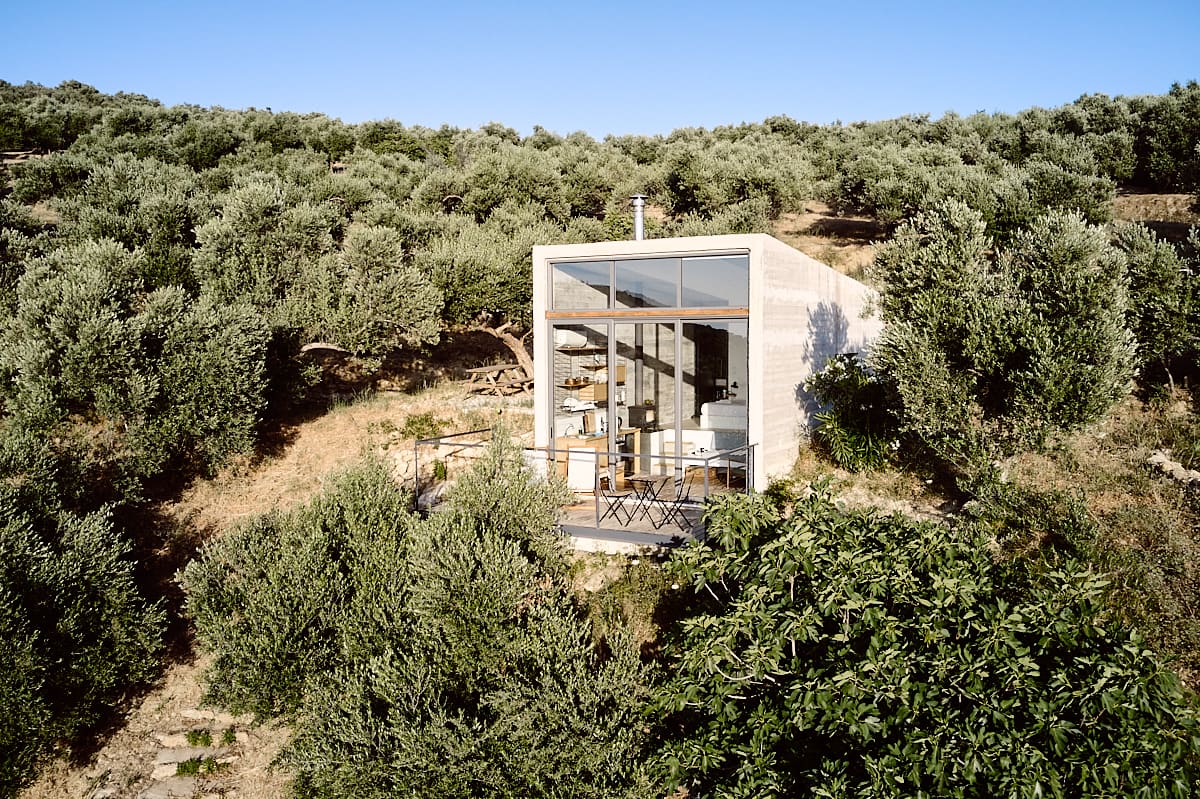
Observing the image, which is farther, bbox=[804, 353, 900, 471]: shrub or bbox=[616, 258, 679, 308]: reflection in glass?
bbox=[804, 353, 900, 471]: shrub

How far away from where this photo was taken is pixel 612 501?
11312 mm

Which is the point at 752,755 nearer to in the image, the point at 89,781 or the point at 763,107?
the point at 89,781

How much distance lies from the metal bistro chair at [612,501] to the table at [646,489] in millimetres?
125

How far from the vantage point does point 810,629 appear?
5801 millimetres

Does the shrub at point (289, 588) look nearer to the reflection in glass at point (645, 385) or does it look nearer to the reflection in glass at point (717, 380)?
the reflection in glass at point (645, 385)

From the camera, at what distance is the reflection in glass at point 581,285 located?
11820 mm

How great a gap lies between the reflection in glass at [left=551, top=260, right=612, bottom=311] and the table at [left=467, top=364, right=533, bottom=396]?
690cm

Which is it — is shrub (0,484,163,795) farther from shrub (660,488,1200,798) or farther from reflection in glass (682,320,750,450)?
reflection in glass (682,320,750,450)

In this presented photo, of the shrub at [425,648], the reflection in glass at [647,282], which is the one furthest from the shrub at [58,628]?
the reflection in glass at [647,282]

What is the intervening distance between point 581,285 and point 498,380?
8031 millimetres

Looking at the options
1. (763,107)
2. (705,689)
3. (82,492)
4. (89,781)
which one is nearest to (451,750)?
(705,689)

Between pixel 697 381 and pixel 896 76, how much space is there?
24919 mm

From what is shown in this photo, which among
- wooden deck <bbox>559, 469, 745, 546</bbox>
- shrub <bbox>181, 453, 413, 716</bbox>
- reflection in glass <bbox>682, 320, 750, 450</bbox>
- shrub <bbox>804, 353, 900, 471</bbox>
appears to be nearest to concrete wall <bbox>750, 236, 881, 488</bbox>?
reflection in glass <bbox>682, 320, 750, 450</bbox>

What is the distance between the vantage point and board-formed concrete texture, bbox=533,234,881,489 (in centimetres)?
1103
